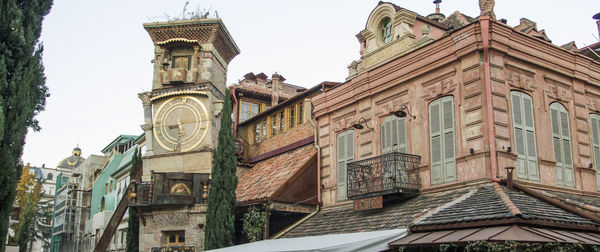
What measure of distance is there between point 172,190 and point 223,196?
3082mm

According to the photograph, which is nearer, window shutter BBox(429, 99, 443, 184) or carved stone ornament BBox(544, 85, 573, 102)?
window shutter BBox(429, 99, 443, 184)

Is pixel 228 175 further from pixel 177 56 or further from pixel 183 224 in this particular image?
pixel 177 56

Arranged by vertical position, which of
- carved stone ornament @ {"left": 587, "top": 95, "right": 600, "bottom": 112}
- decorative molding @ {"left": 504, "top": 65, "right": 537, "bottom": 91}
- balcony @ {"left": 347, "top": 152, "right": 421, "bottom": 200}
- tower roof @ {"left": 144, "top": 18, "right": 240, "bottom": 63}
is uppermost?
Answer: tower roof @ {"left": 144, "top": 18, "right": 240, "bottom": 63}

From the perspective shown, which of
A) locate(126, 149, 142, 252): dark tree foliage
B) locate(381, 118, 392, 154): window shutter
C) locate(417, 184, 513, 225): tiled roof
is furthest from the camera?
locate(126, 149, 142, 252): dark tree foliage

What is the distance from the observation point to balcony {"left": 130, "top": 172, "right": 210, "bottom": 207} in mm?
20516

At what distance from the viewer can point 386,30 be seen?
666 inches

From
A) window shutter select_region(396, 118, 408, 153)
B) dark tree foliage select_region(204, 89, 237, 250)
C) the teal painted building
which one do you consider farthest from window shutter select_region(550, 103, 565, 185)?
the teal painted building

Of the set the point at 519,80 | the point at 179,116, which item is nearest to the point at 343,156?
the point at 519,80

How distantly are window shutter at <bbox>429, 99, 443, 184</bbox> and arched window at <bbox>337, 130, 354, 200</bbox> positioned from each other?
3192 mm

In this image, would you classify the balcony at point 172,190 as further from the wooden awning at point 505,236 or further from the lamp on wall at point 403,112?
the wooden awning at point 505,236

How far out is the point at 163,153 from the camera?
2266 cm

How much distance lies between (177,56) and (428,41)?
11.5 m

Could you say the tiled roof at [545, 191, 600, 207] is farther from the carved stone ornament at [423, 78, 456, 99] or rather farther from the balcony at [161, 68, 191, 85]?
the balcony at [161, 68, 191, 85]

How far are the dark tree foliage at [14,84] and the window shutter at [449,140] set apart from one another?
9743 millimetres
